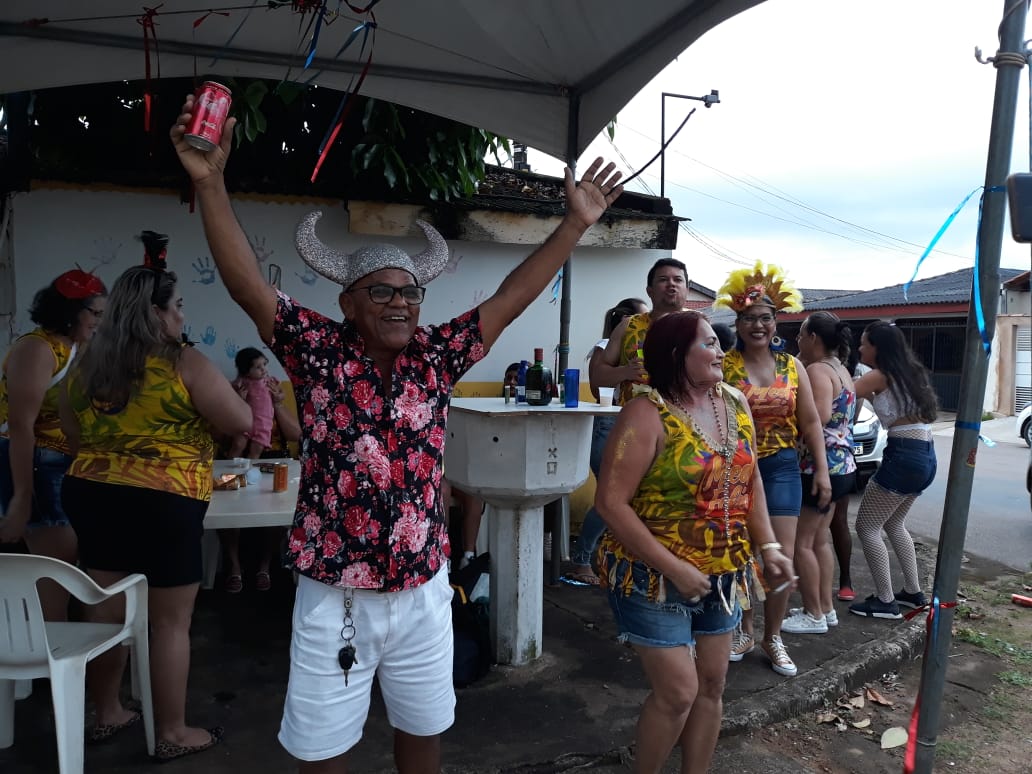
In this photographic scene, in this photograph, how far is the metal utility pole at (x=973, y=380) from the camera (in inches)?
101

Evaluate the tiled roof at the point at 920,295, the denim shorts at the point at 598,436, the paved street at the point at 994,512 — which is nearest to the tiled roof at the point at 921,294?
the tiled roof at the point at 920,295

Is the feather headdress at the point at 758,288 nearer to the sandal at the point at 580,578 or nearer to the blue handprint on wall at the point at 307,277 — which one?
the sandal at the point at 580,578

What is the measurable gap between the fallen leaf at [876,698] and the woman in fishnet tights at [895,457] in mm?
965

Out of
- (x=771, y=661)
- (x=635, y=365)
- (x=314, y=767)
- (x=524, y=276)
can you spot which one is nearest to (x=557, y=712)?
(x=771, y=661)

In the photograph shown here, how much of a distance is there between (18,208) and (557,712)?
4.51 metres

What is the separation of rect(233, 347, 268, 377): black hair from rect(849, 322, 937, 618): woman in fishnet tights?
4.08 m

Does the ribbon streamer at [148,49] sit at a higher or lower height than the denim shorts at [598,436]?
higher

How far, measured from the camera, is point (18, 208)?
505 cm

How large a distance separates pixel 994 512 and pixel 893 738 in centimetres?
631

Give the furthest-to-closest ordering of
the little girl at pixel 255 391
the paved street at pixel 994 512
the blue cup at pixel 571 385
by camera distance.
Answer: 1. the paved street at pixel 994 512
2. the little girl at pixel 255 391
3. the blue cup at pixel 571 385

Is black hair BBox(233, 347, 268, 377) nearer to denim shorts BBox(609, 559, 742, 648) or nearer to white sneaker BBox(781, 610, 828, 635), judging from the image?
denim shorts BBox(609, 559, 742, 648)

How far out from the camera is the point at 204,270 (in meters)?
5.55

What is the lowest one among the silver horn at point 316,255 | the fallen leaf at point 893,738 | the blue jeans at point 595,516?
the fallen leaf at point 893,738

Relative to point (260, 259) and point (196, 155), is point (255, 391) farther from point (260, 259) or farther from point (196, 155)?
point (196, 155)
